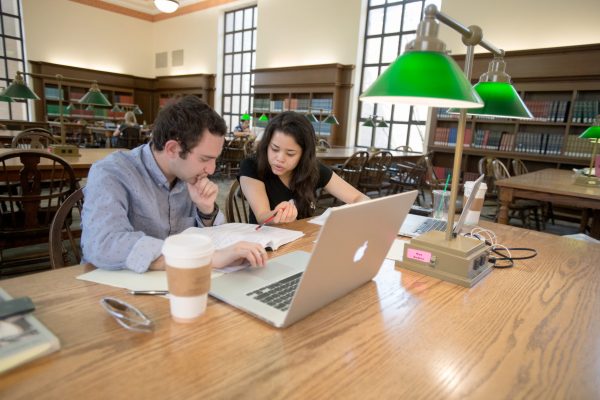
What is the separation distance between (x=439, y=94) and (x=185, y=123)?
659mm

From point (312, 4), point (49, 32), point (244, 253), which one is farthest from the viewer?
point (49, 32)

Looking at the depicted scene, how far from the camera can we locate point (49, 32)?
9.81 m

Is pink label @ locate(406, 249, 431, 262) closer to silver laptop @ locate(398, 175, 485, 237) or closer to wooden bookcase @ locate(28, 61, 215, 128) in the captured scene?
silver laptop @ locate(398, 175, 485, 237)

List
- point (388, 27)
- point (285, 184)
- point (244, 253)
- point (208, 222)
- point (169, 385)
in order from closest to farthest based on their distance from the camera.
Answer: point (169, 385), point (244, 253), point (208, 222), point (285, 184), point (388, 27)

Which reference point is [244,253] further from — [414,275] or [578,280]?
[578,280]

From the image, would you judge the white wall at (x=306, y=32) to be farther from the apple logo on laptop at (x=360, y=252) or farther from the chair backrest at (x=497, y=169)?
the apple logo on laptop at (x=360, y=252)

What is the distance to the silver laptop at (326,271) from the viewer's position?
63 centimetres

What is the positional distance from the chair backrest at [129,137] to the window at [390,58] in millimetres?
4186

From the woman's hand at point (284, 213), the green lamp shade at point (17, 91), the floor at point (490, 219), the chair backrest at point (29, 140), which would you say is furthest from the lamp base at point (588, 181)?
the chair backrest at point (29, 140)

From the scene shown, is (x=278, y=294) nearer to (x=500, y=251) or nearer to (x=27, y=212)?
(x=500, y=251)

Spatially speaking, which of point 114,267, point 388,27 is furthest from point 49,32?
point 114,267

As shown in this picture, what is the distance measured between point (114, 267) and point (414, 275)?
2.39ft

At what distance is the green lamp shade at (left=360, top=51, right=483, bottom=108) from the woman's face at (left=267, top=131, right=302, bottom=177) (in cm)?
96

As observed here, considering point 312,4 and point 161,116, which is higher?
point 312,4
